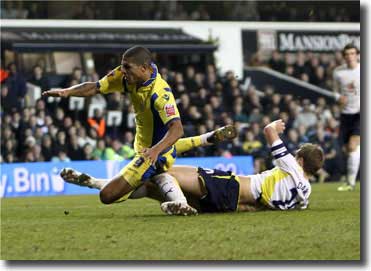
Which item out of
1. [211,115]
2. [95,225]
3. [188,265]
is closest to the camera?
[188,265]

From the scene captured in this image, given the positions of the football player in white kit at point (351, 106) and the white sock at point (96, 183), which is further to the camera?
the football player in white kit at point (351, 106)

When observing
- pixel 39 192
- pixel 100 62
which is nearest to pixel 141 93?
pixel 39 192

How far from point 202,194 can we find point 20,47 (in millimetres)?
15194

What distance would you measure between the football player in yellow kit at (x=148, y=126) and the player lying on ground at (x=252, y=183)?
139 mm

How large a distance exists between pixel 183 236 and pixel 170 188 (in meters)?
1.71

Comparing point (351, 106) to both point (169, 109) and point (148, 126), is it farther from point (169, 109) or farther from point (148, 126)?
point (169, 109)

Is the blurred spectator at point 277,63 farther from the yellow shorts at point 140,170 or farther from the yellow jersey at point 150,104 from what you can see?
the yellow shorts at point 140,170

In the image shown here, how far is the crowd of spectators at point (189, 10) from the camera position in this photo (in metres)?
26.2

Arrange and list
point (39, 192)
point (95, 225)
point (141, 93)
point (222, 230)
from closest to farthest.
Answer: point (222, 230) → point (95, 225) → point (141, 93) → point (39, 192)

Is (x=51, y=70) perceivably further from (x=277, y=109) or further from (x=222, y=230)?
(x=222, y=230)

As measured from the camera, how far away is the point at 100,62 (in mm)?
26297

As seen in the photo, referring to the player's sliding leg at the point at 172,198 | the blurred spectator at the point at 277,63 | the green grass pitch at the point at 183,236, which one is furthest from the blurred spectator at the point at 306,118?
the player's sliding leg at the point at 172,198

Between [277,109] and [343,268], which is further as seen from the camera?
[277,109]

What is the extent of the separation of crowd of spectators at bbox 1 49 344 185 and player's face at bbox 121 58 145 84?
10.2m
